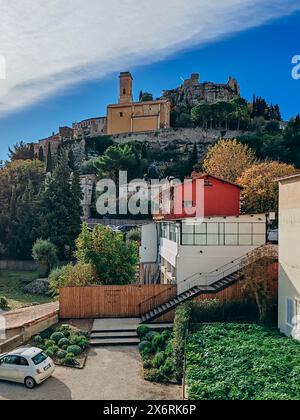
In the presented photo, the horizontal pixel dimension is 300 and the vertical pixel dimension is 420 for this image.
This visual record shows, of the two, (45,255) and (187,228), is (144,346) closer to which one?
(187,228)

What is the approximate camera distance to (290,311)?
46.6ft

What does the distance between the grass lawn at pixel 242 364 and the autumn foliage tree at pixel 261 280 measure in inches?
57.3

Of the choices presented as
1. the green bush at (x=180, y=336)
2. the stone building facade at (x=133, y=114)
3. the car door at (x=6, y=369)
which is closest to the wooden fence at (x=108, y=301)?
the green bush at (x=180, y=336)

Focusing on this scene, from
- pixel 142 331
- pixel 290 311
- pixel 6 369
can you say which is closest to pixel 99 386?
pixel 6 369

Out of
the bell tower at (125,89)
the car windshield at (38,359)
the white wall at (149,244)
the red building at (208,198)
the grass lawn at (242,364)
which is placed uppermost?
the bell tower at (125,89)

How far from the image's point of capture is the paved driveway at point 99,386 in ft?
37.9

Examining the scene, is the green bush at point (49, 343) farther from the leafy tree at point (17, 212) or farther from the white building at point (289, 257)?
the leafy tree at point (17, 212)

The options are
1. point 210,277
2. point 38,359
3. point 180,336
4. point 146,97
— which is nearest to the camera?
point 38,359

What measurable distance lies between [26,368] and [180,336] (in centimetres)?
548

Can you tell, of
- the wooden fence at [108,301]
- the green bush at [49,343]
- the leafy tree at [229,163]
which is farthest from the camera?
the leafy tree at [229,163]
